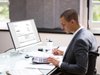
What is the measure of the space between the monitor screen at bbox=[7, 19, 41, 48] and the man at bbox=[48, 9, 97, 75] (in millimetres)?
693

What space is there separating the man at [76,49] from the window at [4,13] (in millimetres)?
2352

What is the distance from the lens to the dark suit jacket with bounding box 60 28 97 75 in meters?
2.15

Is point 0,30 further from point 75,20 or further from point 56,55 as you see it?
point 75,20

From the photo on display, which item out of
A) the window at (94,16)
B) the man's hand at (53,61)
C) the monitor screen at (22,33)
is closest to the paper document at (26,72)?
the man's hand at (53,61)

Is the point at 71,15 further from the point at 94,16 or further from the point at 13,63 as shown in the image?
the point at 94,16

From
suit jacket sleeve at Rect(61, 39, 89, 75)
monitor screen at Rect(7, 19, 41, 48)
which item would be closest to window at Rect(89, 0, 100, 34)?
monitor screen at Rect(7, 19, 41, 48)

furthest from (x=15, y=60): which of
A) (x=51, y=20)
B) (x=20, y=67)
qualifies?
(x=51, y=20)

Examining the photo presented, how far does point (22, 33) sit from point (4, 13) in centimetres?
168

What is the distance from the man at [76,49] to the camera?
7.06 ft

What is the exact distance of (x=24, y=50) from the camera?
131 inches

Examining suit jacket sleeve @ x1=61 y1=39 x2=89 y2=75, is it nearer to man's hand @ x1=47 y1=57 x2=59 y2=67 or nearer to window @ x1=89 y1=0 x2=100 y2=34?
man's hand @ x1=47 y1=57 x2=59 y2=67

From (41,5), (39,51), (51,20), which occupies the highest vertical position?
(41,5)

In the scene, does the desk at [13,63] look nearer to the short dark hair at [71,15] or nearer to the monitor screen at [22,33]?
the monitor screen at [22,33]

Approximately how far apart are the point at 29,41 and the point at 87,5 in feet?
4.61
